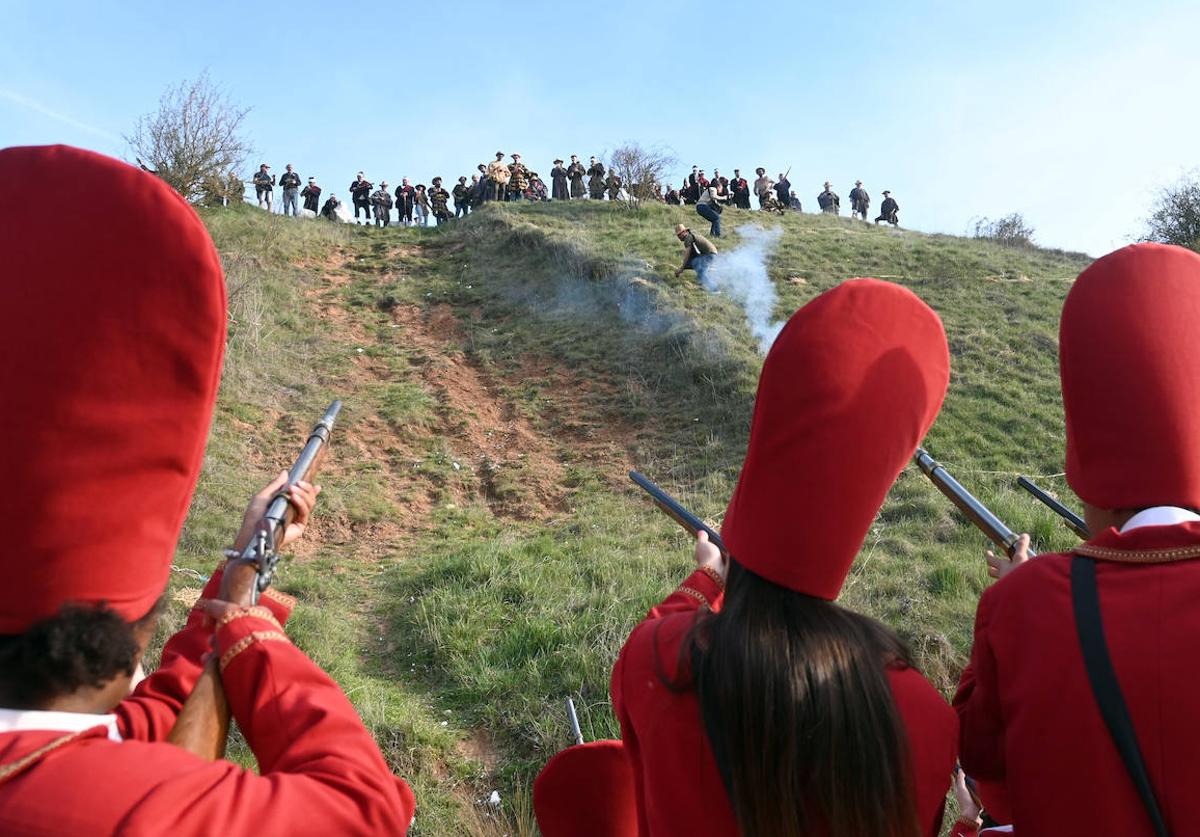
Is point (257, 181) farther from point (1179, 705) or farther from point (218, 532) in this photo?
point (1179, 705)

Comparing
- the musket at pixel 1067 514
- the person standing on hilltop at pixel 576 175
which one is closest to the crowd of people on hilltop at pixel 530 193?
the person standing on hilltop at pixel 576 175

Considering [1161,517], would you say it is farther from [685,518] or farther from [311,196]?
[311,196]

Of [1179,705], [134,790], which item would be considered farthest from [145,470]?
[1179,705]

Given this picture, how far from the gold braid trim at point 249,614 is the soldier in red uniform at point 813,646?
80cm

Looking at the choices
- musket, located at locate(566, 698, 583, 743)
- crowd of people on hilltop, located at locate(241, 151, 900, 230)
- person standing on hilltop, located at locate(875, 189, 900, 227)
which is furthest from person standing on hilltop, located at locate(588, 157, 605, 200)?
musket, located at locate(566, 698, 583, 743)

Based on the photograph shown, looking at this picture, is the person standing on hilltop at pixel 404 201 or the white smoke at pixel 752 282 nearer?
the white smoke at pixel 752 282

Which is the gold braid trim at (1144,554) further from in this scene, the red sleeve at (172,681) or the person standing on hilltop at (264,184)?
the person standing on hilltop at (264,184)

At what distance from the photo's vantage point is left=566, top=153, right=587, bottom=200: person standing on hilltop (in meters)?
29.4

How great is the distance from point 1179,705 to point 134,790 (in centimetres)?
172

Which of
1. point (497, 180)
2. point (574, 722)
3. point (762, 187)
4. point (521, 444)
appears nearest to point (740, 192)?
point (762, 187)

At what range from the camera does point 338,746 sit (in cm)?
136

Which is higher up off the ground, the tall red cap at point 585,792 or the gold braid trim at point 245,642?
the gold braid trim at point 245,642

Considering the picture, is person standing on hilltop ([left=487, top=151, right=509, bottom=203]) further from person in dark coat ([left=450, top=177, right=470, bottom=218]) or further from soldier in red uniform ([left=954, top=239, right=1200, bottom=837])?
soldier in red uniform ([left=954, top=239, right=1200, bottom=837])

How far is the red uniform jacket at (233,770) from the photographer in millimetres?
1104
